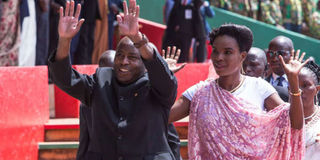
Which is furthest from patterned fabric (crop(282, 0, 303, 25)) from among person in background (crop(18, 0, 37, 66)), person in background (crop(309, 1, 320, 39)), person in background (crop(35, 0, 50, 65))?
person in background (crop(18, 0, 37, 66))

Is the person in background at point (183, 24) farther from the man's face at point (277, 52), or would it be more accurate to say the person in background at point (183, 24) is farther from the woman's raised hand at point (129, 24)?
the woman's raised hand at point (129, 24)

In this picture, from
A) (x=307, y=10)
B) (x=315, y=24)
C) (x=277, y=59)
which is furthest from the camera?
(x=315, y=24)

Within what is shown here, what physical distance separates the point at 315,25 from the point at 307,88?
10.2 m

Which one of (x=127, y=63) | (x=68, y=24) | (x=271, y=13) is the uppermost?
(x=271, y=13)

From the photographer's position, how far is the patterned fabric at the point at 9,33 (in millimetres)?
8547

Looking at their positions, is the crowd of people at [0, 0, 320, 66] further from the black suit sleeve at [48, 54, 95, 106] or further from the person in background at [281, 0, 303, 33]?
the black suit sleeve at [48, 54, 95, 106]

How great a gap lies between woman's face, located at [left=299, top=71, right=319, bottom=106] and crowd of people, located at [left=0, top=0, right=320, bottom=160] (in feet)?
2.65

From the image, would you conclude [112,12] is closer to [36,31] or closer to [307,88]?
[36,31]

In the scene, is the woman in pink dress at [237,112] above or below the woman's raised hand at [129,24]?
below

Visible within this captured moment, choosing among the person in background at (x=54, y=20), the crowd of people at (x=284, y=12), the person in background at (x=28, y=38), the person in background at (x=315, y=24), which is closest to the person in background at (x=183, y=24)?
the person in background at (x=54, y=20)

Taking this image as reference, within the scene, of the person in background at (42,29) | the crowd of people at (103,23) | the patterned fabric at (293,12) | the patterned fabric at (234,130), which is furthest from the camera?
the patterned fabric at (293,12)

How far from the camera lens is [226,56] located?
4.24 m

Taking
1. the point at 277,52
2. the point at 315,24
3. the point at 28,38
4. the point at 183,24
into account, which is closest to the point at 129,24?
the point at 277,52

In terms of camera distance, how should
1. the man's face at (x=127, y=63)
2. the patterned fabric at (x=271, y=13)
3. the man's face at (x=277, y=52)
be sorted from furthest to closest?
the patterned fabric at (x=271, y=13) → the man's face at (x=277, y=52) → the man's face at (x=127, y=63)
